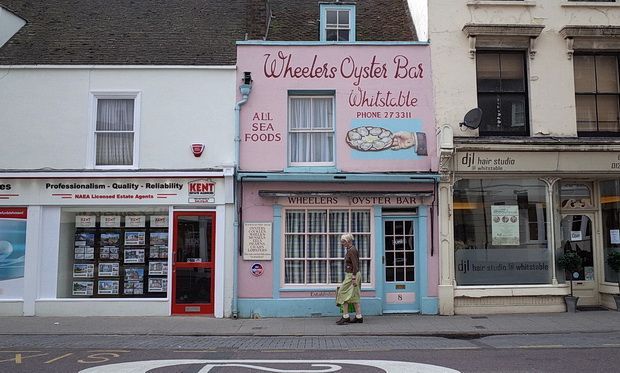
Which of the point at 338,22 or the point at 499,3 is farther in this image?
the point at 338,22

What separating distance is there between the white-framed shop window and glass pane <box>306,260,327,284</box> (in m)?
4.72

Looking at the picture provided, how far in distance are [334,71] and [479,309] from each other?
638 cm

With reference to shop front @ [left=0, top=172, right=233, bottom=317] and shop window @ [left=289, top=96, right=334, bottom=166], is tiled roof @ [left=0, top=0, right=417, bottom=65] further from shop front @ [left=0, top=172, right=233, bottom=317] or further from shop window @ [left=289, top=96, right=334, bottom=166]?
shop front @ [left=0, top=172, right=233, bottom=317]

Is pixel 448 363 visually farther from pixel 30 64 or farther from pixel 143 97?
pixel 30 64

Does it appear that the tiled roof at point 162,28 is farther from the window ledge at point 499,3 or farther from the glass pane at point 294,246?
the glass pane at point 294,246

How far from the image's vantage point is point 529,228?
42.4 feet

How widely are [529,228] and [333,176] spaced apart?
4824 mm

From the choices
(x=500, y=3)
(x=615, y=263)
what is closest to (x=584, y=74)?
(x=500, y=3)

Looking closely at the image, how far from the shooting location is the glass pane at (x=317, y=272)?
493 inches

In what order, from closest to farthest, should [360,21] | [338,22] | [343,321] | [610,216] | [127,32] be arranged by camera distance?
[343,321]
[610,216]
[338,22]
[127,32]
[360,21]

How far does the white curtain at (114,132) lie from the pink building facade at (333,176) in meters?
2.63

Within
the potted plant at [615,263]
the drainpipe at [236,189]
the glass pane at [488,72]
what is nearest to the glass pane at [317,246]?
the drainpipe at [236,189]

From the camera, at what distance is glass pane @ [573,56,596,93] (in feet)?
43.5

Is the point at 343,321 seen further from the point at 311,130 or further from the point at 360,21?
the point at 360,21
